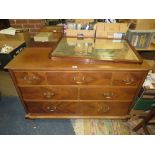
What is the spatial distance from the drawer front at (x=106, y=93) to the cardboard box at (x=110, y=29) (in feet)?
2.18

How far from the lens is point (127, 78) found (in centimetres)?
136

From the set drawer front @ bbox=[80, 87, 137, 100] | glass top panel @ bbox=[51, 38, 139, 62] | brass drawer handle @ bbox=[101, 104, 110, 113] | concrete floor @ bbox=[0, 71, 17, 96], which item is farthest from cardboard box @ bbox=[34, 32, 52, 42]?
brass drawer handle @ bbox=[101, 104, 110, 113]

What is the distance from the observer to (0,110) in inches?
77.2

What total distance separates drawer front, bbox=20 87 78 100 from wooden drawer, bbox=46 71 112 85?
97mm

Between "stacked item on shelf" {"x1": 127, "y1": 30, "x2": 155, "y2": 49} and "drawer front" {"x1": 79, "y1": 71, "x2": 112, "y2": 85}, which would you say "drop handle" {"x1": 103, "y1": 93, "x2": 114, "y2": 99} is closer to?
"drawer front" {"x1": 79, "y1": 71, "x2": 112, "y2": 85}

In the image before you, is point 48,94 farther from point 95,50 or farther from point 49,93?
point 95,50

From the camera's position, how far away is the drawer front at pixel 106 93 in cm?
146

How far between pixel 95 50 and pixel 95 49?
3 cm

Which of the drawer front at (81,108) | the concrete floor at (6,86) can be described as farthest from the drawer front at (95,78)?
the concrete floor at (6,86)

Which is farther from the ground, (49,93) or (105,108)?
(49,93)

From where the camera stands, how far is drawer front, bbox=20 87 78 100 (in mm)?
1471

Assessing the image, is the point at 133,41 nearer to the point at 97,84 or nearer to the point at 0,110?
the point at 97,84

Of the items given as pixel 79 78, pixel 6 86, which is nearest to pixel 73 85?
pixel 79 78

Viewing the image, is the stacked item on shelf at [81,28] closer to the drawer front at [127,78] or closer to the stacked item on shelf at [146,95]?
the drawer front at [127,78]
